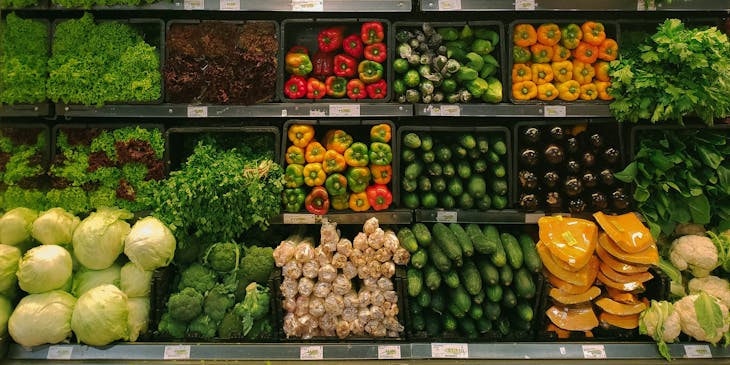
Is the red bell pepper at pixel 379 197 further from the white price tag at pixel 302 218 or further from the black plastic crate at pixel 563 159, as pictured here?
the black plastic crate at pixel 563 159

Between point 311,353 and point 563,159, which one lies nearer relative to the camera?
point 311,353

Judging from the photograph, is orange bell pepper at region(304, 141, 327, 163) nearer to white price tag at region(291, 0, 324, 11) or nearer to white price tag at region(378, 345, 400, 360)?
white price tag at region(291, 0, 324, 11)

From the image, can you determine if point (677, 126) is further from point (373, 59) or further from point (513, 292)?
point (373, 59)

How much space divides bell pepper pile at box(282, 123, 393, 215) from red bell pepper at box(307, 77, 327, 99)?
0.19m

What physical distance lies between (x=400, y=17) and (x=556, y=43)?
1.01 m

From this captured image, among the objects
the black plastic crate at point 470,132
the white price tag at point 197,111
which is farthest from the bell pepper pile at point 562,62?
the white price tag at point 197,111

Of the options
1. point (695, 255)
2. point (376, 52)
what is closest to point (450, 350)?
point (695, 255)

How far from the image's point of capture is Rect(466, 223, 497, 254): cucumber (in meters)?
2.66

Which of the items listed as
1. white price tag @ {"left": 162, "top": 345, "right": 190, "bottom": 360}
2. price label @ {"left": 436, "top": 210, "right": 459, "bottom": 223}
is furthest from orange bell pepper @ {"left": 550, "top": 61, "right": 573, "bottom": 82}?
white price tag @ {"left": 162, "top": 345, "right": 190, "bottom": 360}

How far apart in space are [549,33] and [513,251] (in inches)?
53.3

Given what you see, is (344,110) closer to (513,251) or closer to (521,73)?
(521,73)

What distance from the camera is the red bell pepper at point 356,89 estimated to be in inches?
112

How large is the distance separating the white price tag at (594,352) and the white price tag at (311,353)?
1.47 metres

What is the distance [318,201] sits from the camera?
9.29ft
